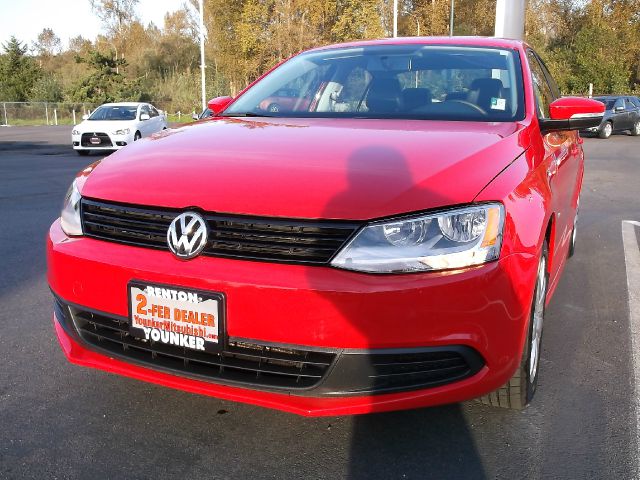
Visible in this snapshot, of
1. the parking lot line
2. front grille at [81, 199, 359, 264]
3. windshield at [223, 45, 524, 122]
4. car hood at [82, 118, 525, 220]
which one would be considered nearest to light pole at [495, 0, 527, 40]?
the parking lot line

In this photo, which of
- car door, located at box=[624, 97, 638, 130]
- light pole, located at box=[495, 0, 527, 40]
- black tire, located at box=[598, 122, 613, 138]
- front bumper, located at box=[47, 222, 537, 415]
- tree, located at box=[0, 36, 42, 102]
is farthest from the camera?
tree, located at box=[0, 36, 42, 102]

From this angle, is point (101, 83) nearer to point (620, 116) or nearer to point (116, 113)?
point (116, 113)

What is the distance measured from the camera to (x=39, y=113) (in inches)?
1698

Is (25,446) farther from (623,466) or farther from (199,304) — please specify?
(623,466)

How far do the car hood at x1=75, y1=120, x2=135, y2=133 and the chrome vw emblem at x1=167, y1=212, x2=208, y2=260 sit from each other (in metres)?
16.4

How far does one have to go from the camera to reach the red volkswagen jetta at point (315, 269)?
2.09 meters

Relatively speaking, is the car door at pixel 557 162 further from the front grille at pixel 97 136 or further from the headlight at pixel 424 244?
the front grille at pixel 97 136

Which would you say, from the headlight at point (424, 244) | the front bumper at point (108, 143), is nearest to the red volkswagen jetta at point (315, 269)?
the headlight at point (424, 244)

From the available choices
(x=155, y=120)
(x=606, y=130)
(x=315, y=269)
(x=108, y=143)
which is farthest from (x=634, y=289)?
(x=606, y=130)

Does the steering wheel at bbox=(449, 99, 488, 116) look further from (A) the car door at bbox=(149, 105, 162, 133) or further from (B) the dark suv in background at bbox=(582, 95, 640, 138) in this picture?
(B) the dark suv in background at bbox=(582, 95, 640, 138)

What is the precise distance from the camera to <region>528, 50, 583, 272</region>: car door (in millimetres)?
3127

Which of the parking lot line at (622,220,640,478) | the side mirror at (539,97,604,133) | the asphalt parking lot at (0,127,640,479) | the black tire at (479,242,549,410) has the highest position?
the side mirror at (539,97,604,133)

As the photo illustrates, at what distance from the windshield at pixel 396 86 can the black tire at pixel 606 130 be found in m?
22.1

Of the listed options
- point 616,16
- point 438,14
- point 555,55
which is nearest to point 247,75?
point 438,14
